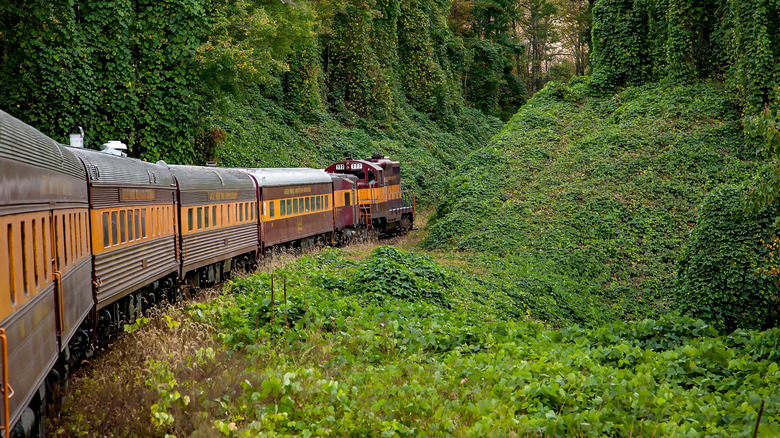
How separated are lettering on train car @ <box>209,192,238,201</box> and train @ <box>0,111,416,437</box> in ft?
0.08

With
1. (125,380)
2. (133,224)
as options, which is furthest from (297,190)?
(125,380)

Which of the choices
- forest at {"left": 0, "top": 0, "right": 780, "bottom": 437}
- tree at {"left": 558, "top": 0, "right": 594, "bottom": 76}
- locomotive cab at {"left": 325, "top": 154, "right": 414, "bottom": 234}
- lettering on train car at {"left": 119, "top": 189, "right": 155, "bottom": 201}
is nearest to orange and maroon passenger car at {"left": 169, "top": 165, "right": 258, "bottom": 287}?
forest at {"left": 0, "top": 0, "right": 780, "bottom": 437}

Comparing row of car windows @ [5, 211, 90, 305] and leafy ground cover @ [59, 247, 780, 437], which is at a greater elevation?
row of car windows @ [5, 211, 90, 305]

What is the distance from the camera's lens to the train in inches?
194

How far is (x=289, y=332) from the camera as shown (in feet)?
34.7

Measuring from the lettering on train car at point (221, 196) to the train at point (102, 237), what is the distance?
3 centimetres

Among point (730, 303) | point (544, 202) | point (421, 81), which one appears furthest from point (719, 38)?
point (421, 81)

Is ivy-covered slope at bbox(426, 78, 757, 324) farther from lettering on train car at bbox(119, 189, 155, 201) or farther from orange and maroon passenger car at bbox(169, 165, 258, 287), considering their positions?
lettering on train car at bbox(119, 189, 155, 201)

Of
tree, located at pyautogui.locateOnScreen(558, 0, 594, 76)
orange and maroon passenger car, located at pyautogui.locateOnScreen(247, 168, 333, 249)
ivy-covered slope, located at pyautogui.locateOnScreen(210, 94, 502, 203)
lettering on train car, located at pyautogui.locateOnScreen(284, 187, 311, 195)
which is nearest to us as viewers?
orange and maroon passenger car, located at pyautogui.locateOnScreen(247, 168, 333, 249)

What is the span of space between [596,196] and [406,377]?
60.5ft

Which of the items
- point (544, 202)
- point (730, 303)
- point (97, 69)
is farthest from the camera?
point (544, 202)

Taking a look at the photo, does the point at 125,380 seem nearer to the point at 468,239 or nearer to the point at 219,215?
the point at 219,215

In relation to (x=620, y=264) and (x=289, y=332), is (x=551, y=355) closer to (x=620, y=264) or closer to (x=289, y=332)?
(x=289, y=332)

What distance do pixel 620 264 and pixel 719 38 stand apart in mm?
13817
